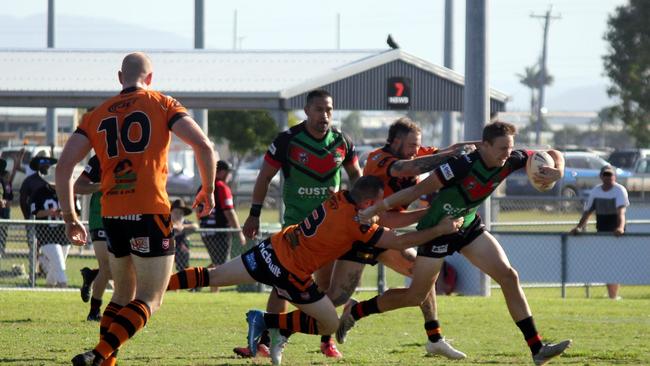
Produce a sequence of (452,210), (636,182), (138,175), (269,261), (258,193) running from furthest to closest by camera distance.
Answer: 1. (636,182)
2. (258,193)
3. (452,210)
4. (269,261)
5. (138,175)

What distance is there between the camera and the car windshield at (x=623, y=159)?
52969 mm

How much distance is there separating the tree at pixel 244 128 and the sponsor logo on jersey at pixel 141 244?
150 feet

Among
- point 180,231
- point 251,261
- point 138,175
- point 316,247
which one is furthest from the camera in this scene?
point 180,231

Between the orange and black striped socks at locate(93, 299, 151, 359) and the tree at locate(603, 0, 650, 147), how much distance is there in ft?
188

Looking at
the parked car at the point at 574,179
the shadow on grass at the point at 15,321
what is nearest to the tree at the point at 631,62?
the parked car at the point at 574,179

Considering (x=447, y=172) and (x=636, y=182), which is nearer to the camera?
(x=447, y=172)

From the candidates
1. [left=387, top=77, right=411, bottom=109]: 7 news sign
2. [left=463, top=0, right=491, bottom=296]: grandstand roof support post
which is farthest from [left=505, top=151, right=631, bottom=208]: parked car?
[left=463, top=0, right=491, bottom=296]: grandstand roof support post

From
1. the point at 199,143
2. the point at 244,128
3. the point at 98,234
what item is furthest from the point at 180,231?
the point at 244,128

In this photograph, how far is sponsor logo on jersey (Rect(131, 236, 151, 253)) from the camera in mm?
8539

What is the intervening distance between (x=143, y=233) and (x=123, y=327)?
627 mm

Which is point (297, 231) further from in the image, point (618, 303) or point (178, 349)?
point (618, 303)

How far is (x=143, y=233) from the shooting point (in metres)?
8.54

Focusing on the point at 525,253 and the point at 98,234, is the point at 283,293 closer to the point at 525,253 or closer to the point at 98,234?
the point at 98,234

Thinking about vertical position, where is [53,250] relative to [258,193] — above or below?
below
